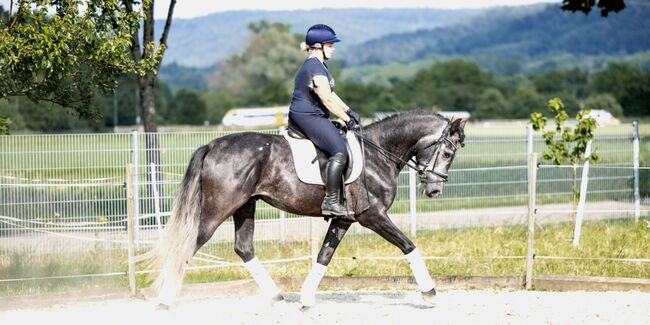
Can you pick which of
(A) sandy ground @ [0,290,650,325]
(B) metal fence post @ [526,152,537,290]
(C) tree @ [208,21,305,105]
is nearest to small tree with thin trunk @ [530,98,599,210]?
(B) metal fence post @ [526,152,537,290]

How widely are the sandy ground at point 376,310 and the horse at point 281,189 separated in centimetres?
31

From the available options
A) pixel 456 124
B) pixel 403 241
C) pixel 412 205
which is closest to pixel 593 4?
pixel 412 205

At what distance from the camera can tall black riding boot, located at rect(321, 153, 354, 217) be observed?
397 inches

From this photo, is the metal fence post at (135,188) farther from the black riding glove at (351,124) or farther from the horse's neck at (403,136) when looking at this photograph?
the horse's neck at (403,136)

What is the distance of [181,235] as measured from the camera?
1008cm

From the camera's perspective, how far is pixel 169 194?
14.8m

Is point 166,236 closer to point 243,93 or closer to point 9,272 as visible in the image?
point 9,272

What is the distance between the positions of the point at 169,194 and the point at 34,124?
2132 centimetres

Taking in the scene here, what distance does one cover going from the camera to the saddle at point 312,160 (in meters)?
10.3

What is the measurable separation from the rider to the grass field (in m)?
→ 3.37

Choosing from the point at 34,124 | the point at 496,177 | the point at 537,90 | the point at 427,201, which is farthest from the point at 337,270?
the point at 537,90

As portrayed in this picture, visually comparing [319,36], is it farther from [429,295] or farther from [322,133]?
[429,295]

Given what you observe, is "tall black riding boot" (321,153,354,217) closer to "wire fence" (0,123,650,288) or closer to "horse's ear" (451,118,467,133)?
"horse's ear" (451,118,467,133)

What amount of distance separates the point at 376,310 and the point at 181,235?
2358 millimetres
